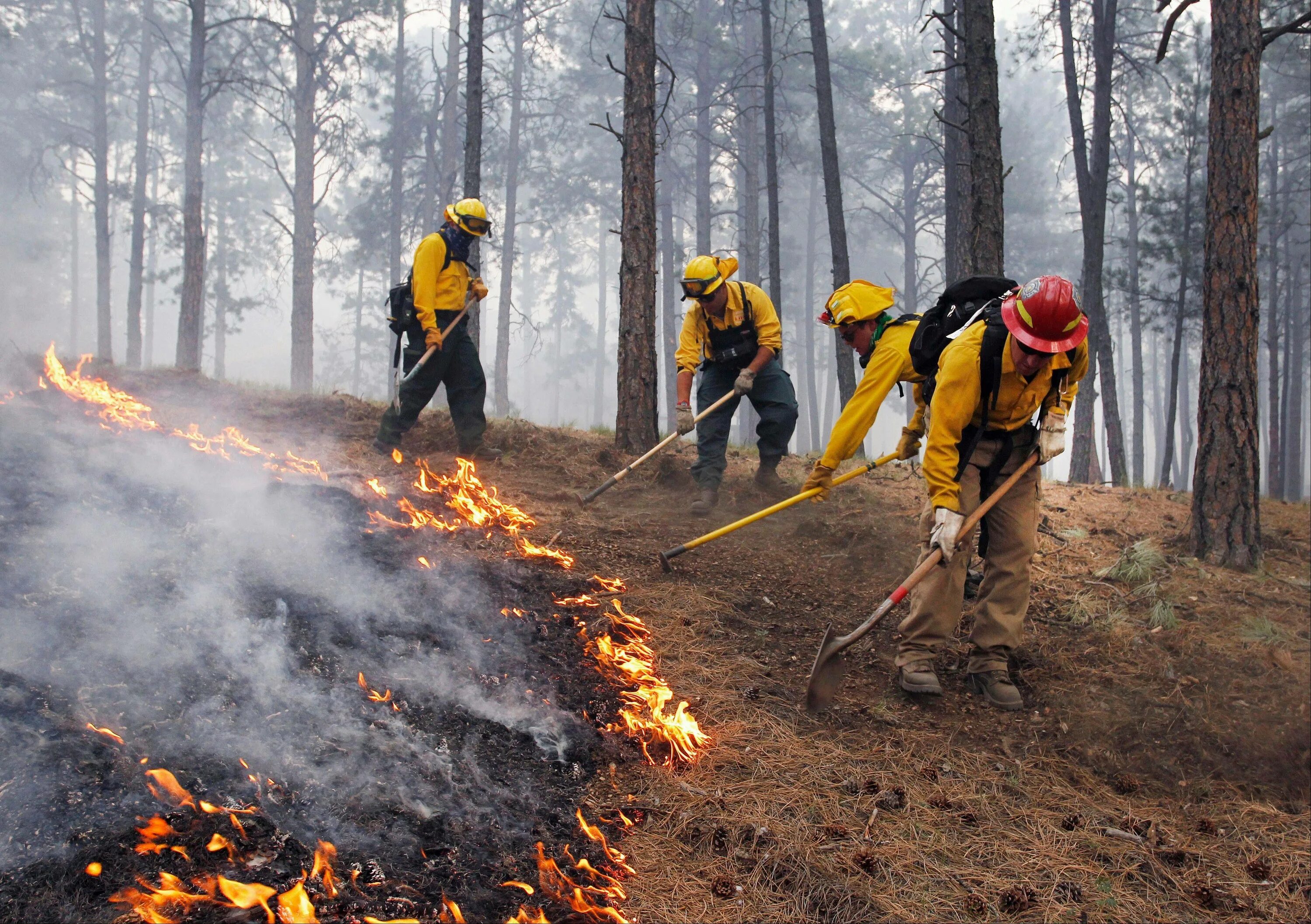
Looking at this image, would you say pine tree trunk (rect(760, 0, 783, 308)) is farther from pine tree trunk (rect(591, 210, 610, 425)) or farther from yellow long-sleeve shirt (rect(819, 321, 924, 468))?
pine tree trunk (rect(591, 210, 610, 425))

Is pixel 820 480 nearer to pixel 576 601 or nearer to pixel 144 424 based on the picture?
pixel 576 601

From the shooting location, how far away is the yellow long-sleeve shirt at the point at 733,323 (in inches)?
264

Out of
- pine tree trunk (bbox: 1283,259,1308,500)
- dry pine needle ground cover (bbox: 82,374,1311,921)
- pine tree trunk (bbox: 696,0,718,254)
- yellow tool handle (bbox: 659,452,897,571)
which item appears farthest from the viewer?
pine tree trunk (bbox: 696,0,718,254)

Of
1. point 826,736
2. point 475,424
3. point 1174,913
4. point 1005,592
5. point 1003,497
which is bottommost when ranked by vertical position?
point 1174,913

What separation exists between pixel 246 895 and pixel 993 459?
3.76 meters

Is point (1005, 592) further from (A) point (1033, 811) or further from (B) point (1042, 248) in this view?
(B) point (1042, 248)

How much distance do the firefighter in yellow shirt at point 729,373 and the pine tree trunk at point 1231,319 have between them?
117 inches

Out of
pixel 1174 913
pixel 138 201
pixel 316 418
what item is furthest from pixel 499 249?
pixel 1174 913

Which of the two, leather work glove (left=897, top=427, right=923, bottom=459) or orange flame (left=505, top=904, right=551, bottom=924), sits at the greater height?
leather work glove (left=897, top=427, right=923, bottom=459)

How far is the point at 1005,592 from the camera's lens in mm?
4332

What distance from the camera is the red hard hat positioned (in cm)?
376

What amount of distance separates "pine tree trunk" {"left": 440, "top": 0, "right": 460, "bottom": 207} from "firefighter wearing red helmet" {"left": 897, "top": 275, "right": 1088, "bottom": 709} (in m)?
17.0

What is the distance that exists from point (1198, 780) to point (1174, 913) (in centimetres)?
105

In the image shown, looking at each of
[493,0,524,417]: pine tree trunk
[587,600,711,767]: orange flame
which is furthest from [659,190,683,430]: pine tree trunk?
[587,600,711,767]: orange flame
